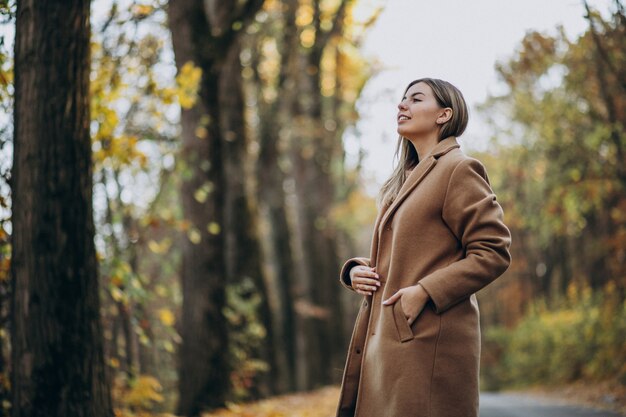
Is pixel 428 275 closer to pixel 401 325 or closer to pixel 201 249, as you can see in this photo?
pixel 401 325

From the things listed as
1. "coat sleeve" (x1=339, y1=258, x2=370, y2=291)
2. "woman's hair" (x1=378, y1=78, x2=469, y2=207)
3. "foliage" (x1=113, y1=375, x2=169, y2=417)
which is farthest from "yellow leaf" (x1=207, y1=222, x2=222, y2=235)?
"woman's hair" (x1=378, y1=78, x2=469, y2=207)

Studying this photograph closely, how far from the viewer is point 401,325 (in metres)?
3.55

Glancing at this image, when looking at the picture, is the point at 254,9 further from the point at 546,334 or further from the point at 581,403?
the point at 546,334

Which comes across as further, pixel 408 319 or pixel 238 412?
pixel 238 412

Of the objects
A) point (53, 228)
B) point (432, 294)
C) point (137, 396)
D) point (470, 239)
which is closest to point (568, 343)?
point (137, 396)

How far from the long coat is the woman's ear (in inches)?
4.6

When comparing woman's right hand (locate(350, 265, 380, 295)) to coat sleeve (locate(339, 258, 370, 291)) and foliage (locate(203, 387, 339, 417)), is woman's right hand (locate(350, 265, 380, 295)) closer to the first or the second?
coat sleeve (locate(339, 258, 370, 291))

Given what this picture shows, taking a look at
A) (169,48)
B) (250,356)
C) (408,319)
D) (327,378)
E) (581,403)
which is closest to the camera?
(408,319)

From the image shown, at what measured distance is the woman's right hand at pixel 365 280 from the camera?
3.80m

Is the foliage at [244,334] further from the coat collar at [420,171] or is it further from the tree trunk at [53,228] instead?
the coat collar at [420,171]

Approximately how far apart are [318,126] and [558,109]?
6414mm

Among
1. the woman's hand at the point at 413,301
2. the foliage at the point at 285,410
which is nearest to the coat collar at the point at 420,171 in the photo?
the woman's hand at the point at 413,301

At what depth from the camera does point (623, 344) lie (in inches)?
572

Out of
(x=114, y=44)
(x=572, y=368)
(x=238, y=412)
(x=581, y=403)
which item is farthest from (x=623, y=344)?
(x=114, y=44)
